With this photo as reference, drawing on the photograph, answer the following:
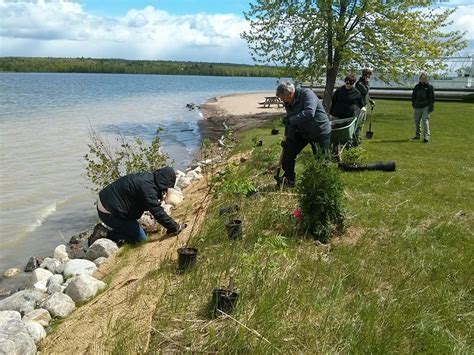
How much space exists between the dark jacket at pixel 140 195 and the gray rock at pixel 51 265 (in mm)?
1357

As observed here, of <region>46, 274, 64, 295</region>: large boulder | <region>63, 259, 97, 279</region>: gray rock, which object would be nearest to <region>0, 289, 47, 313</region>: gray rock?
<region>46, 274, 64, 295</region>: large boulder

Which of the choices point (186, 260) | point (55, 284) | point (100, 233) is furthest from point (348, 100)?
point (55, 284)

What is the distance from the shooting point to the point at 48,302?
5730 mm

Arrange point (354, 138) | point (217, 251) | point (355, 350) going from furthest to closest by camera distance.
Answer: point (354, 138)
point (217, 251)
point (355, 350)

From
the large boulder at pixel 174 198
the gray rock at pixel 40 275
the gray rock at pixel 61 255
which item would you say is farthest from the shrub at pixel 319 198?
the large boulder at pixel 174 198

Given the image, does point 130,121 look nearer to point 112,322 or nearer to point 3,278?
point 3,278

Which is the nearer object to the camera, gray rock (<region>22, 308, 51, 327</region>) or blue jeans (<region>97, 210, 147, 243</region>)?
gray rock (<region>22, 308, 51, 327</region>)

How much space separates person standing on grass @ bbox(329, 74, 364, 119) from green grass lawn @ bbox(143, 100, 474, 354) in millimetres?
3208

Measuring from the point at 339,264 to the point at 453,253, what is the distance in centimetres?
138

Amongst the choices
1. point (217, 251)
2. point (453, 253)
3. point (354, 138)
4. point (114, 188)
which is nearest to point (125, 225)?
point (114, 188)

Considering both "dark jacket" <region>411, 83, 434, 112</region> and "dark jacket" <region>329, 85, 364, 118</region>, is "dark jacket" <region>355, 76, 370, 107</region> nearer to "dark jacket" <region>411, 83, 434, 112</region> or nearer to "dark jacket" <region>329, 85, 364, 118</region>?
"dark jacket" <region>329, 85, 364, 118</region>

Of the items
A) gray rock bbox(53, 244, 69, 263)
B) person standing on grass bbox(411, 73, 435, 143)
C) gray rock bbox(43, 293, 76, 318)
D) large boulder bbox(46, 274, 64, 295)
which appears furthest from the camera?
person standing on grass bbox(411, 73, 435, 143)

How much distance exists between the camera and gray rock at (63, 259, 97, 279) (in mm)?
7066

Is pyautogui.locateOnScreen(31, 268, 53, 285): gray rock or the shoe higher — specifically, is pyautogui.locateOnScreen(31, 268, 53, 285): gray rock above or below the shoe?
below
